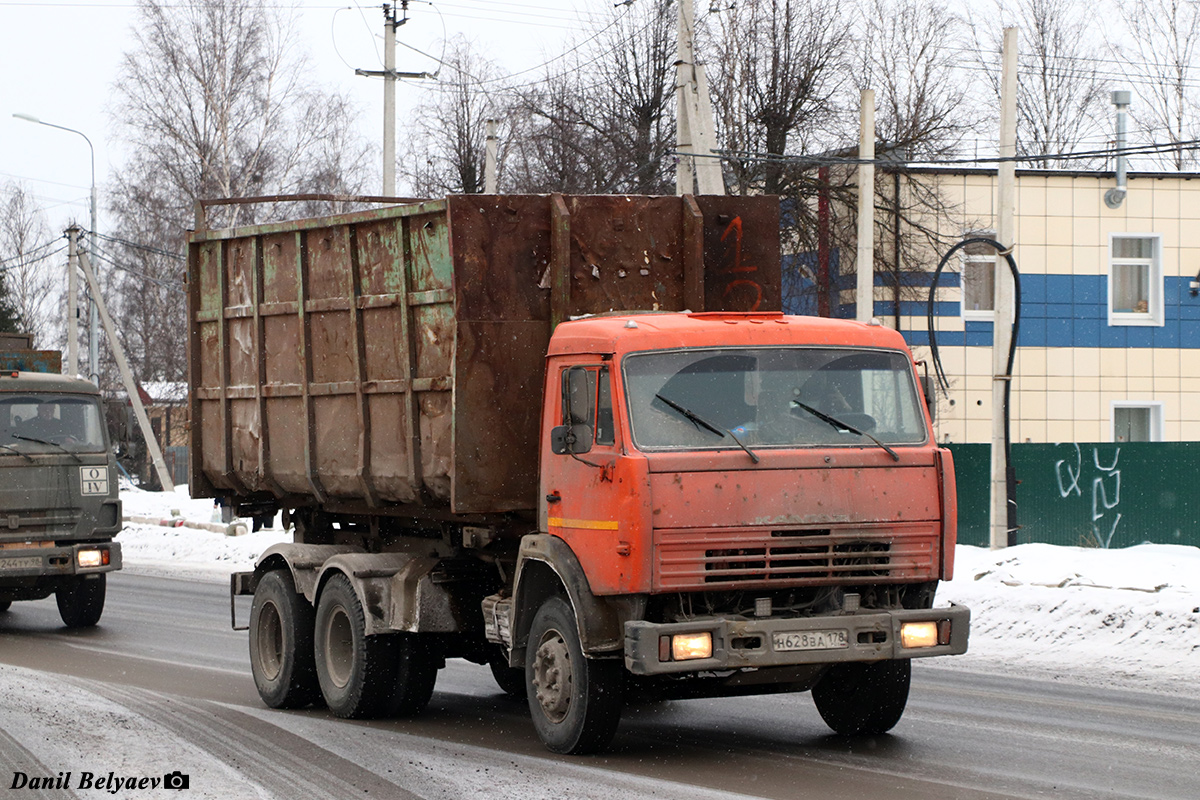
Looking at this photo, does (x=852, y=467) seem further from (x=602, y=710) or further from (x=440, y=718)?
(x=440, y=718)

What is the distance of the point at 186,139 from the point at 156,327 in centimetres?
1233

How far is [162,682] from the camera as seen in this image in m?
11.6

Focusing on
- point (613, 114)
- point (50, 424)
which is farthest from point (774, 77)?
point (50, 424)

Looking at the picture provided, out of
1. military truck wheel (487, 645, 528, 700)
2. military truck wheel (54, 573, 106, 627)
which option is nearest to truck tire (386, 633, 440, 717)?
military truck wheel (487, 645, 528, 700)

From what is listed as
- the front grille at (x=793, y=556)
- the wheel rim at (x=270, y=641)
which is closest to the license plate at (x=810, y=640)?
the front grille at (x=793, y=556)

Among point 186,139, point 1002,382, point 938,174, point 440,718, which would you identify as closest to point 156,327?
point 186,139

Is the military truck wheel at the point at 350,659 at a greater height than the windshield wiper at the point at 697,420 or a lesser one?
lesser

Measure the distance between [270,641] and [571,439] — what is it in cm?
396

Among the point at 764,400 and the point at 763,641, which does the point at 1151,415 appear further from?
the point at 763,641

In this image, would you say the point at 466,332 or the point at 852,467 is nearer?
the point at 852,467

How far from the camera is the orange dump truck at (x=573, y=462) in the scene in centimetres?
778

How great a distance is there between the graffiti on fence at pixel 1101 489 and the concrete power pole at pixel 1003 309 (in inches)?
140

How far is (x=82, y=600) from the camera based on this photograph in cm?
1603

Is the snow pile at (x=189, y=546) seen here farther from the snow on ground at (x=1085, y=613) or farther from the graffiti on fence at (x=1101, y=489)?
the graffiti on fence at (x=1101, y=489)
